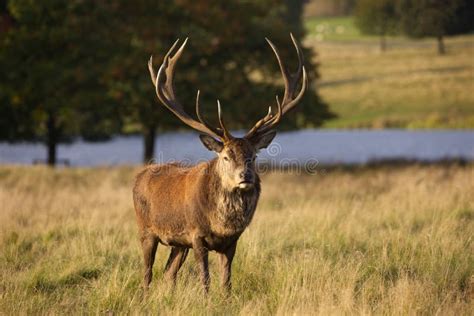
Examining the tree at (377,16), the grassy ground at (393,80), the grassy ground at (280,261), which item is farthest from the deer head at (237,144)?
the grassy ground at (393,80)

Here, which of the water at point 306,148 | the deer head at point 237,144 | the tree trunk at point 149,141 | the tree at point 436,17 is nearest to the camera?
the deer head at point 237,144

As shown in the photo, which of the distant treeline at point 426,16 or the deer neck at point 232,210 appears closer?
the deer neck at point 232,210

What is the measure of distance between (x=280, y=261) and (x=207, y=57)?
1566 cm

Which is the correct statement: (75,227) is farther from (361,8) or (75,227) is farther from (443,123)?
(443,123)

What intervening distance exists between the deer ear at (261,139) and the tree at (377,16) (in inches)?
717

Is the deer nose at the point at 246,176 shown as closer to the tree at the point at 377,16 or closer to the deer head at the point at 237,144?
the deer head at the point at 237,144

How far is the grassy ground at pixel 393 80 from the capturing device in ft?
129

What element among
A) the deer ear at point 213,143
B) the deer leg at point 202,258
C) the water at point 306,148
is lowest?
the water at point 306,148

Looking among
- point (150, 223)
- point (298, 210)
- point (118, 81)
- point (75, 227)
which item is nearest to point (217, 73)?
point (118, 81)

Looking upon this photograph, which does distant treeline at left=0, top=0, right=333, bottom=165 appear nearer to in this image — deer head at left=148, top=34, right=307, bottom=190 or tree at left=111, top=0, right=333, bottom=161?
tree at left=111, top=0, right=333, bottom=161

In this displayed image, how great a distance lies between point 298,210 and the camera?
11156 millimetres

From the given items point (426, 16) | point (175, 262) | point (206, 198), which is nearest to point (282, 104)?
point (206, 198)

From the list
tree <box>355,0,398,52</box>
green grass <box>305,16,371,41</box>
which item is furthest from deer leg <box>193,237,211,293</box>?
green grass <box>305,16,371,41</box>

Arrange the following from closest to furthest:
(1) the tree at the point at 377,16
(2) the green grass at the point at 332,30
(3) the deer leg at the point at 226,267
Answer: (3) the deer leg at the point at 226,267
(1) the tree at the point at 377,16
(2) the green grass at the point at 332,30
